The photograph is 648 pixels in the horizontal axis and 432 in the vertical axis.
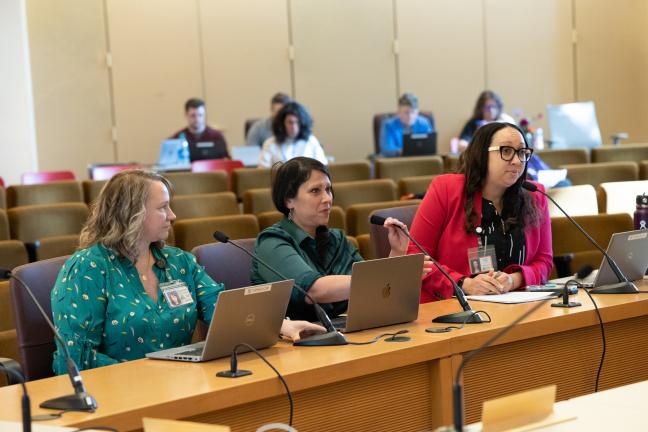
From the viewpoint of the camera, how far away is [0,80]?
8.66 meters

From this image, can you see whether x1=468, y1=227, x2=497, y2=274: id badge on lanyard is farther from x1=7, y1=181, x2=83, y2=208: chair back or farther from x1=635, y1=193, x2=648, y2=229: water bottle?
x1=7, y1=181, x2=83, y2=208: chair back

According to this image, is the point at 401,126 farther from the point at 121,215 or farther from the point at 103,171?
the point at 121,215

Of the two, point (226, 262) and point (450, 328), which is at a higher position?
point (226, 262)

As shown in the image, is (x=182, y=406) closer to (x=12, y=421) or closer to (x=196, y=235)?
(x=12, y=421)

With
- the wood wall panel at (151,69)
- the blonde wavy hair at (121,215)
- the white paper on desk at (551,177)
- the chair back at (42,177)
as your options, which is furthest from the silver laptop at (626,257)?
the wood wall panel at (151,69)

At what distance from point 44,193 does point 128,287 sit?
11.8 feet

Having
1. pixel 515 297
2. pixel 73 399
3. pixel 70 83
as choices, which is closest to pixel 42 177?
pixel 70 83

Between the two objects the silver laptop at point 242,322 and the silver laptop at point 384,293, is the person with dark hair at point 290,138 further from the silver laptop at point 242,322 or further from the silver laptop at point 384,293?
the silver laptop at point 242,322

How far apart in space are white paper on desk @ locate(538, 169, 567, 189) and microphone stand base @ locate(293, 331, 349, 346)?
11.7ft

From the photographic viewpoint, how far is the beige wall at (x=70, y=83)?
31.2ft

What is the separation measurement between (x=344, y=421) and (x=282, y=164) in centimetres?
118

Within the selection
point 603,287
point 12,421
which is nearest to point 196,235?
point 603,287

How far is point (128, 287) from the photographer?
9.44ft

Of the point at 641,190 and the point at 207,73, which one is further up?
the point at 207,73
